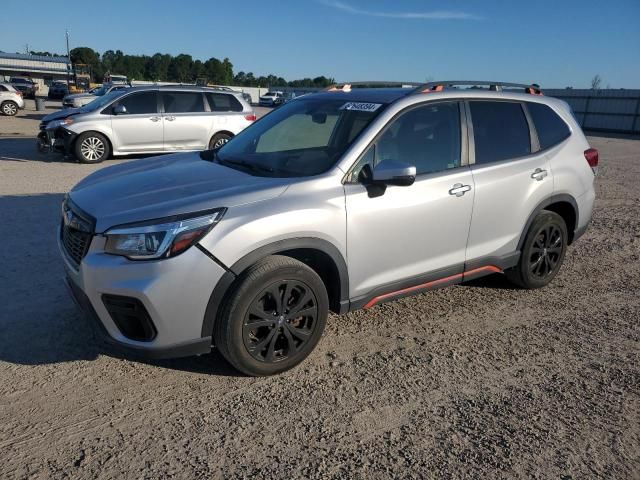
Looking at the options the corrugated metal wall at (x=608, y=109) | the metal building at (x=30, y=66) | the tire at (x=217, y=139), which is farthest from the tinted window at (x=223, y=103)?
the metal building at (x=30, y=66)

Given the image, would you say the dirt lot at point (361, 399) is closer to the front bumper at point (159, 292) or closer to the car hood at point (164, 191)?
the front bumper at point (159, 292)

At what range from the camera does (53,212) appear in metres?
7.02

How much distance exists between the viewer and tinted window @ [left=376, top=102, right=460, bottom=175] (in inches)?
148

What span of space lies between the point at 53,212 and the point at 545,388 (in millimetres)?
6323

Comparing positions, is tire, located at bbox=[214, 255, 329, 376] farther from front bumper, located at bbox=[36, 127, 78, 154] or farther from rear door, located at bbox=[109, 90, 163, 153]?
front bumper, located at bbox=[36, 127, 78, 154]

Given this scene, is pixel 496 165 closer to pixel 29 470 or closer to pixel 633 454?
pixel 633 454

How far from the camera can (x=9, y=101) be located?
2542cm

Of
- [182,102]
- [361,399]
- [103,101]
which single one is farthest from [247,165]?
[103,101]

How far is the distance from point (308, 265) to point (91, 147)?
32.2 ft

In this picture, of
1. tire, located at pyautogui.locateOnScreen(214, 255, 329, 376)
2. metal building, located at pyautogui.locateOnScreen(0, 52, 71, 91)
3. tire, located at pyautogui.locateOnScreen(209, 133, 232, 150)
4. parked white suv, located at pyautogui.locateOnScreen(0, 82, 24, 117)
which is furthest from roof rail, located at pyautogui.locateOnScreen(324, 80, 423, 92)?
metal building, located at pyautogui.locateOnScreen(0, 52, 71, 91)

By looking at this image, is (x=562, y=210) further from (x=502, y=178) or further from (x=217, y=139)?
(x=217, y=139)

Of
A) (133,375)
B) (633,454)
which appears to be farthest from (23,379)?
(633,454)

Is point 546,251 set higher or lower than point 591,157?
lower

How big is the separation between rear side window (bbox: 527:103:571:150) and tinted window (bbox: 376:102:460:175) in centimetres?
106
